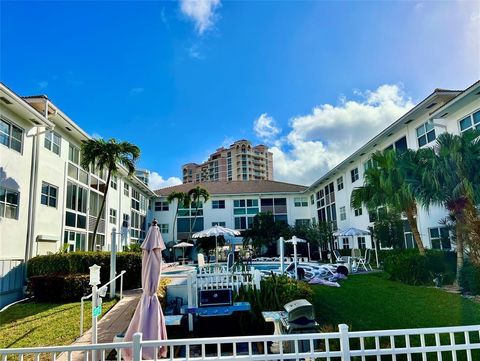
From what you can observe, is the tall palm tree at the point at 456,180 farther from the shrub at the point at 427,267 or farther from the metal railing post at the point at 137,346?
the metal railing post at the point at 137,346

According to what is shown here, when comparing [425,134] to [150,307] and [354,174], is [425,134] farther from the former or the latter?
[150,307]

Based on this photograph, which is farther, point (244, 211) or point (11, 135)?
point (244, 211)

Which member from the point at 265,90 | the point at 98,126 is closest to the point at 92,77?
the point at 98,126

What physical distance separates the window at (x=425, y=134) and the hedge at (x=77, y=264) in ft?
52.4

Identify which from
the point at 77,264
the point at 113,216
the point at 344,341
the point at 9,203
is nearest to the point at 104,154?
the point at 9,203

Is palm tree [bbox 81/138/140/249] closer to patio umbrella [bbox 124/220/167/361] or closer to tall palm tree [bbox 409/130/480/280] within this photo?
patio umbrella [bbox 124/220/167/361]

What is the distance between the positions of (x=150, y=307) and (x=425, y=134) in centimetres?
1676

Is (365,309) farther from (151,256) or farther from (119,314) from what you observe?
(119,314)

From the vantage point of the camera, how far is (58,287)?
A: 42.5 feet

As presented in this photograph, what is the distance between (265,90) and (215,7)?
6.37 m

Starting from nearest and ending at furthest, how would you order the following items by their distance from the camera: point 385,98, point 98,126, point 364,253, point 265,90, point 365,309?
point 365,309 → point 385,98 → point 265,90 → point 98,126 → point 364,253

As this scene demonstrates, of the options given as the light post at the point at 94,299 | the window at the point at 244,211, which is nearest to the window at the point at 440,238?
the light post at the point at 94,299

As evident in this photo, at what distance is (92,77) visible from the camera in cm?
1497

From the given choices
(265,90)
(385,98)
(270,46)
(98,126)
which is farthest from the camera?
(98,126)
